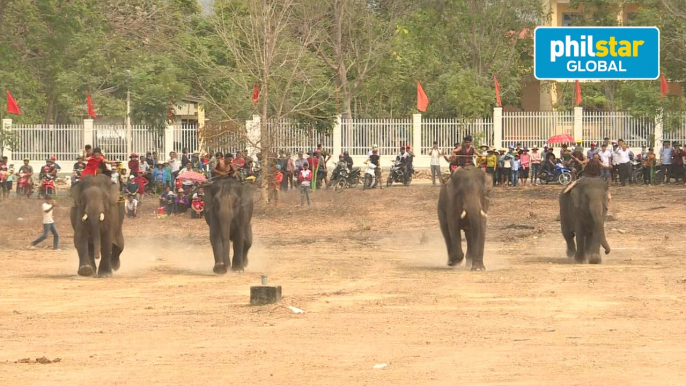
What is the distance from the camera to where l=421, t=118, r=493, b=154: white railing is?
47.4m

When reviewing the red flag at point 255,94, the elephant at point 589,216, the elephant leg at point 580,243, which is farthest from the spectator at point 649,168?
the elephant leg at point 580,243

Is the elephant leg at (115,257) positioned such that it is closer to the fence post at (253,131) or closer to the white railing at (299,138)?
the fence post at (253,131)

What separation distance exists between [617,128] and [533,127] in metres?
2.83

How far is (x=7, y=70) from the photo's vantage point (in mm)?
51812

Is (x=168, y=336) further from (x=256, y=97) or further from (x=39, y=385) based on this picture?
(x=256, y=97)

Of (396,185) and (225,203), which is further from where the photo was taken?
(396,185)

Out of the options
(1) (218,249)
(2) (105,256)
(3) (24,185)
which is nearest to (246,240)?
(1) (218,249)

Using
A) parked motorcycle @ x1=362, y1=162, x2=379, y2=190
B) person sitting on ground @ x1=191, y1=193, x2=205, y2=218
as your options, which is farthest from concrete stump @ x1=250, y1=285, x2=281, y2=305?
parked motorcycle @ x1=362, y1=162, x2=379, y2=190

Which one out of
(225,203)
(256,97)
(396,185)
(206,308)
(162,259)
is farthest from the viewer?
(396,185)

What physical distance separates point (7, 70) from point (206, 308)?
37821 mm

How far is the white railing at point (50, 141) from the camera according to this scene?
4659 centimetres

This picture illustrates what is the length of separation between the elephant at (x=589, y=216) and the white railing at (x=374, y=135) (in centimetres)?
2593

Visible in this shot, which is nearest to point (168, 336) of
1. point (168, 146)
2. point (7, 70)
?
point (168, 146)

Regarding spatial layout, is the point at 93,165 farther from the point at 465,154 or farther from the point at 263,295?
the point at 465,154
